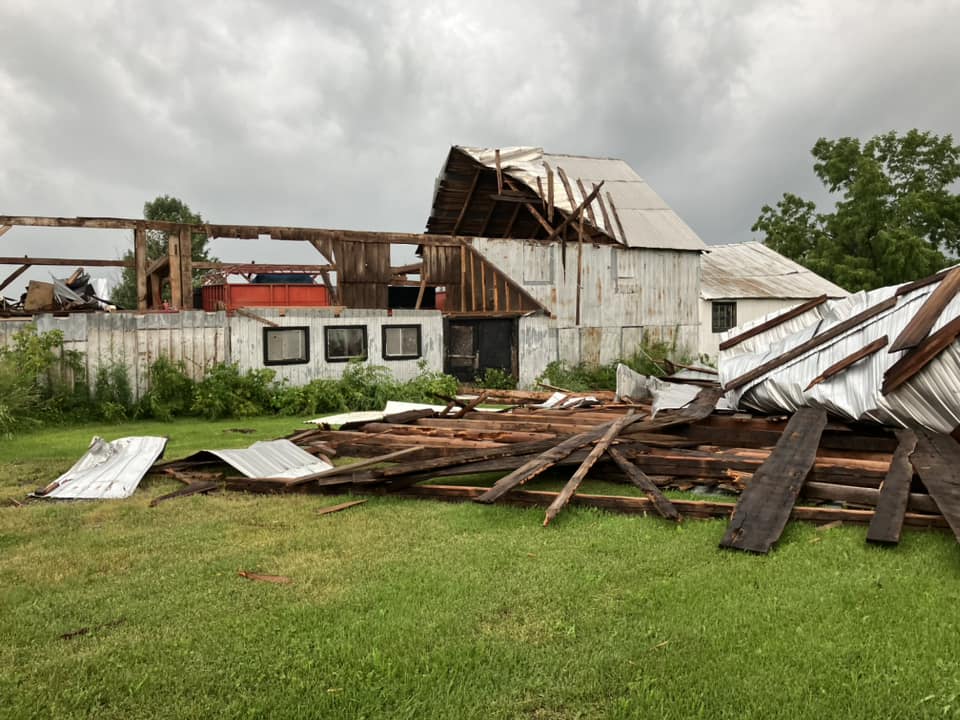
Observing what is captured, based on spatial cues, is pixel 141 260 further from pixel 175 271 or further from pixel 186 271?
pixel 186 271

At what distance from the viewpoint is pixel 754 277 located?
28.4 metres

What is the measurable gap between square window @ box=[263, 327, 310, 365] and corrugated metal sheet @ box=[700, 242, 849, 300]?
49.8 feet

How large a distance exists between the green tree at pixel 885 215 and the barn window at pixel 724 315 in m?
11.8

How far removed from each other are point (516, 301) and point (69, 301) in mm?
12408

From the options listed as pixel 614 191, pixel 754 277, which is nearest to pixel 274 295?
pixel 614 191

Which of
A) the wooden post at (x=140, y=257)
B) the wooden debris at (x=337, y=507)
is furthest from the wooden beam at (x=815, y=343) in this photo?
the wooden post at (x=140, y=257)

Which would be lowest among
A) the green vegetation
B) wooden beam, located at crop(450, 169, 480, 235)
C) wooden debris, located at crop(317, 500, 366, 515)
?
wooden debris, located at crop(317, 500, 366, 515)

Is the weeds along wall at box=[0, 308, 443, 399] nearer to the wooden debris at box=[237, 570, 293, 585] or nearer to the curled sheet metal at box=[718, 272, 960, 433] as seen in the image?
the curled sheet metal at box=[718, 272, 960, 433]

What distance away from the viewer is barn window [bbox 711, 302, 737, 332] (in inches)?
978

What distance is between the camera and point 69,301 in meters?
18.2

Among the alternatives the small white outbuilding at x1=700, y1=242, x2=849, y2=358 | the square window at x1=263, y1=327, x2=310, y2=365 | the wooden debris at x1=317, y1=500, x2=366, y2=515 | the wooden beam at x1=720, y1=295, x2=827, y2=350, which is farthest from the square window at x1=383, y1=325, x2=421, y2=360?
the small white outbuilding at x1=700, y1=242, x2=849, y2=358

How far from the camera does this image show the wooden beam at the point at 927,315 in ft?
22.9

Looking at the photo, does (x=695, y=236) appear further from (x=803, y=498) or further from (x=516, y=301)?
(x=803, y=498)

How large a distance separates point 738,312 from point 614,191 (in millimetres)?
7174
